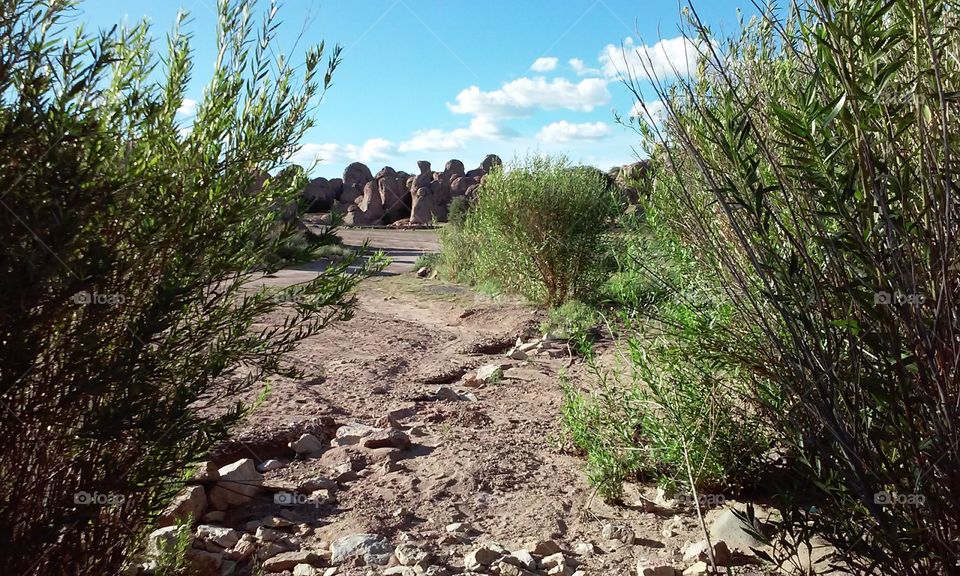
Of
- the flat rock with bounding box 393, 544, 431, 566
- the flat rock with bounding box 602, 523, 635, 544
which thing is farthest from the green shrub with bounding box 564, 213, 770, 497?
the flat rock with bounding box 393, 544, 431, 566

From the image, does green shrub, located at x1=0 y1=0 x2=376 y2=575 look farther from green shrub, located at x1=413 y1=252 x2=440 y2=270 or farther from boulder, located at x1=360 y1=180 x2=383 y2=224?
boulder, located at x1=360 y1=180 x2=383 y2=224

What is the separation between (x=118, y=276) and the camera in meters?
2.31

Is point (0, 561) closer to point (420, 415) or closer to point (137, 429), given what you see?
point (137, 429)

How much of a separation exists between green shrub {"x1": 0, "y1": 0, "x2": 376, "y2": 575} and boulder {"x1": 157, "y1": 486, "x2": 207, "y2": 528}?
1.21 m

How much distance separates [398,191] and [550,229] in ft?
184

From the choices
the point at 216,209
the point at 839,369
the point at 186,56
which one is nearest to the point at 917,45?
the point at 839,369

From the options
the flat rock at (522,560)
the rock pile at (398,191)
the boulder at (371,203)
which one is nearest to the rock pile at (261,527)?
the flat rock at (522,560)

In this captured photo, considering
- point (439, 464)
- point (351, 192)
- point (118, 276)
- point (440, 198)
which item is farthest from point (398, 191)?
point (118, 276)

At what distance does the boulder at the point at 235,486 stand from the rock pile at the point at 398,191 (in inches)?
2179

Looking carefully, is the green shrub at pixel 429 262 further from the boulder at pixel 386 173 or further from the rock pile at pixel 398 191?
the boulder at pixel 386 173

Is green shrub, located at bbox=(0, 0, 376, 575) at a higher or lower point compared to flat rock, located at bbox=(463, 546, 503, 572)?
higher

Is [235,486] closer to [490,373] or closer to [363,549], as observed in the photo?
[363,549]

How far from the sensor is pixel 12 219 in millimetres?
1955

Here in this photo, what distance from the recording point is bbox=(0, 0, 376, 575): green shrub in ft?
6.66
